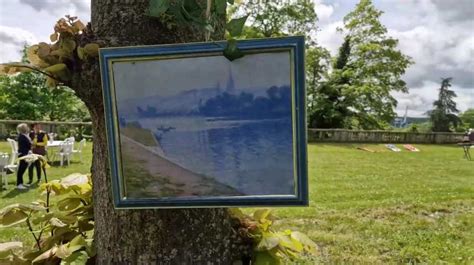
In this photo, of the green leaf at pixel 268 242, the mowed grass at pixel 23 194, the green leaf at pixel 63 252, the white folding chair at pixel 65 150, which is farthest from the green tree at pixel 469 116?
the green leaf at pixel 63 252

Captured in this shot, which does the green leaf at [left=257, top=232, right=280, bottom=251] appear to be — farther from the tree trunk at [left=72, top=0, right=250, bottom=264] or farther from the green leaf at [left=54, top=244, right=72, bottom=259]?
the green leaf at [left=54, top=244, right=72, bottom=259]

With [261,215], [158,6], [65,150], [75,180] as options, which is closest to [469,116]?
[65,150]

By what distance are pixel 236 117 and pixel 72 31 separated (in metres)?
0.64

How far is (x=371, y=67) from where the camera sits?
31766 mm

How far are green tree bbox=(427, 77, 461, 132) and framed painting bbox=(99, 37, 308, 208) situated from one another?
41826mm

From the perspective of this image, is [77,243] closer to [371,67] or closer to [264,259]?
[264,259]

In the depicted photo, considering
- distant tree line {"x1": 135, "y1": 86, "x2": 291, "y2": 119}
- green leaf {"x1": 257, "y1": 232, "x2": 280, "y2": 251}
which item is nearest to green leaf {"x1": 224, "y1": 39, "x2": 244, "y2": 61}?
distant tree line {"x1": 135, "y1": 86, "x2": 291, "y2": 119}

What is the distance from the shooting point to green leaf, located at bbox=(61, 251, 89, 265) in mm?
1533

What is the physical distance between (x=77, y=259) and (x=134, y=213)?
31 centimetres

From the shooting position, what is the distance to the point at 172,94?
126 cm

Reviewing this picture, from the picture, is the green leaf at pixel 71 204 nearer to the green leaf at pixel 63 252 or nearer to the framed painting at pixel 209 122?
the green leaf at pixel 63 252

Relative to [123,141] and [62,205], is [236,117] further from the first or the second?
[62,205]

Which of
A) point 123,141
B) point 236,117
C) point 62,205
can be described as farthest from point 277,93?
point 62,205

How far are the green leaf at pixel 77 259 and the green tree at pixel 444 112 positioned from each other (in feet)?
137
